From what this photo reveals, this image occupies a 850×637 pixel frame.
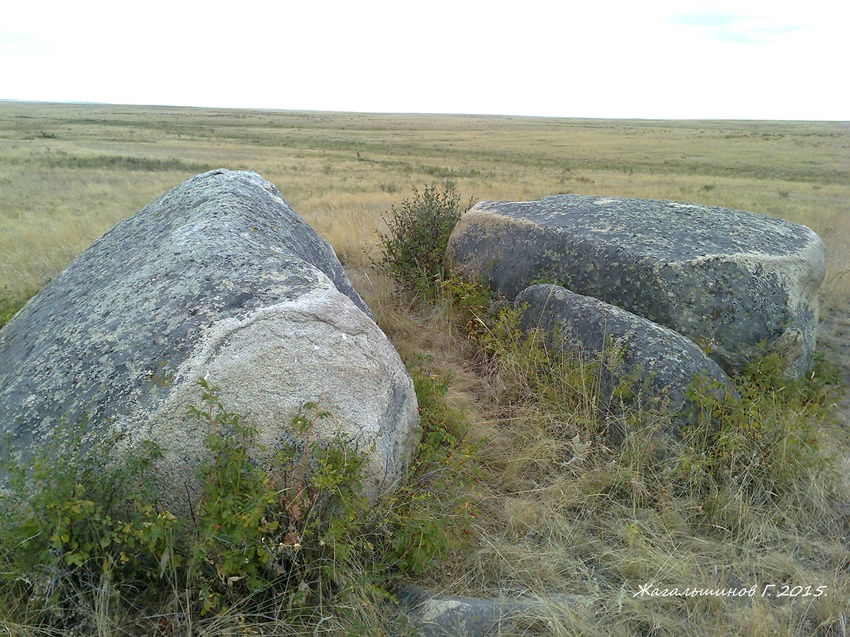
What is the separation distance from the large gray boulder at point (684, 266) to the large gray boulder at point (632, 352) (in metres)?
0.62

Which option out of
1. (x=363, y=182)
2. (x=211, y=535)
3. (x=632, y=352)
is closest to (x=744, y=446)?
(x=632, y=352)

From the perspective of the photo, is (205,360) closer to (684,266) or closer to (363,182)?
(684,266)

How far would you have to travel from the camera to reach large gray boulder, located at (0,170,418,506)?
98.8 inches

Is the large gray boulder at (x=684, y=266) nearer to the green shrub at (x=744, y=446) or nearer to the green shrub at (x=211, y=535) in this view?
the green shrub at (x=744, y=446)

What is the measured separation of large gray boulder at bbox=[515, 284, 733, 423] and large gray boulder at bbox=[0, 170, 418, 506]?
1.44 metres

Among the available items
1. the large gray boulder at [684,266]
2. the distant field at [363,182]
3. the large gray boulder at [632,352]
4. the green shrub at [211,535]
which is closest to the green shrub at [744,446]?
the large gray boulder at [632,352]

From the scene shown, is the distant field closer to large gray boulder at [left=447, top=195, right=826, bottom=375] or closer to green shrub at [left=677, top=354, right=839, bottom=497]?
large gray boulder at [left=447, top=195, right=826, bottom=375]

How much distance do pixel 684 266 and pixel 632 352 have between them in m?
1.27

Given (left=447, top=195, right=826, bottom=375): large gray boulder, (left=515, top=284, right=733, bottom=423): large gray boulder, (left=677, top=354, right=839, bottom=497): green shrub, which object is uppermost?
(left=447, top=195, right=826, bottom=375): large gray boulder

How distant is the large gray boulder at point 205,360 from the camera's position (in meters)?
2.51

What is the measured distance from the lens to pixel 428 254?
667cm

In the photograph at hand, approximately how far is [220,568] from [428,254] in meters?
4.81

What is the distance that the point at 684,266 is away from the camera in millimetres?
4625

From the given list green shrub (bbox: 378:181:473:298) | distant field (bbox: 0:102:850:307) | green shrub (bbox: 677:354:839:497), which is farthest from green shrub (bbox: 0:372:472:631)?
distant field (bbox: 0:102:850:307)
